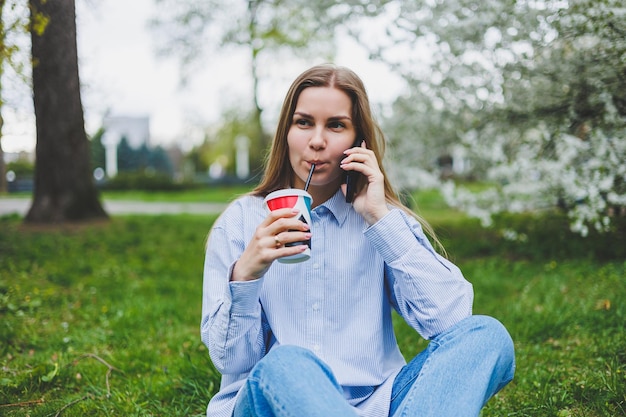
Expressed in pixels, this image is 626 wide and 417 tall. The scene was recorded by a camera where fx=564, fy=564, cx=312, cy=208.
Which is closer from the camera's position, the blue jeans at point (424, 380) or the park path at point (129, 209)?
the blue jeans at point (424, 380)

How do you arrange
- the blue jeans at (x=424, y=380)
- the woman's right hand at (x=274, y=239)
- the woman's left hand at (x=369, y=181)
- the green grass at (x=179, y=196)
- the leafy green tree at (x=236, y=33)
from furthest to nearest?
1. the green grass at (x=179, y=196)
2. the leafy green tree at (x=236, y=33)
3. the woman's left hand at (x=369, y=181)
4. the woman's right hand at (x=274, y=239)
5. the blue jeans at (x=424, y=380)

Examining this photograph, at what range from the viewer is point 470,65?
5000mm

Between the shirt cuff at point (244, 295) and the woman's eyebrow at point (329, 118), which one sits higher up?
the woman's eyebrow at point (329, 118)

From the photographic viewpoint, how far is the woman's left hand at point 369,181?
191 centimetres

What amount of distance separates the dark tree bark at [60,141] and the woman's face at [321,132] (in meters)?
4.37

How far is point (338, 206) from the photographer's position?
2037mm

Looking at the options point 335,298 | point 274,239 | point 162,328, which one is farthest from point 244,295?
point 162,328

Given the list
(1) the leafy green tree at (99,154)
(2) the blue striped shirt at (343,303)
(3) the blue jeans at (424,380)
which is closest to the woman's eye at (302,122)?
(2) the blue striped shirt at (343,303)

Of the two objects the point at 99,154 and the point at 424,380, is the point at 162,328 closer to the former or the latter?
the point at 424,380

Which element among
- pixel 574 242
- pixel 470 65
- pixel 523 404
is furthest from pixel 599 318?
pixel 470 65

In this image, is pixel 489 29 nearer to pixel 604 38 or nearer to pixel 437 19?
pixel 437 19

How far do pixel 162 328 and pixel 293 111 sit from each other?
2177 millimetres

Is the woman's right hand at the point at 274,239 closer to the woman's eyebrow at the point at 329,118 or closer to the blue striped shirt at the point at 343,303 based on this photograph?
the blue striped shirt at the point at 343,303

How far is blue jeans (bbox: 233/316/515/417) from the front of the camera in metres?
1.44
